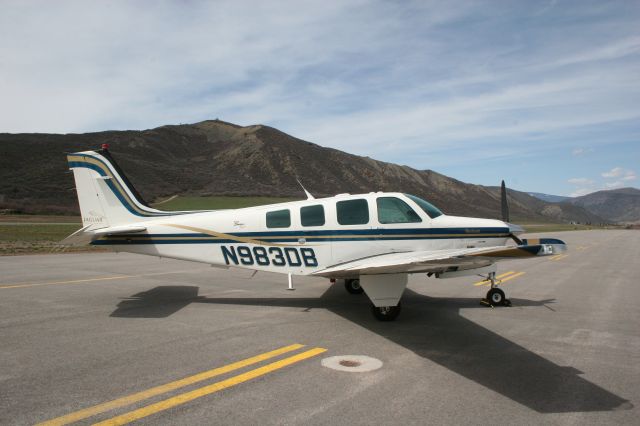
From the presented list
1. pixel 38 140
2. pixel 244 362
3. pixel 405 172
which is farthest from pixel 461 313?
pixel 405 172

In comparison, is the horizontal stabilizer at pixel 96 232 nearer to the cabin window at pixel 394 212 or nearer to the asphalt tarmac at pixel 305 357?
the asphalt tarmac at pixel 305 357

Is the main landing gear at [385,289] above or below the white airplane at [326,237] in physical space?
below

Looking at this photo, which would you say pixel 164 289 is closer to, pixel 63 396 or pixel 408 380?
pixel 63 396

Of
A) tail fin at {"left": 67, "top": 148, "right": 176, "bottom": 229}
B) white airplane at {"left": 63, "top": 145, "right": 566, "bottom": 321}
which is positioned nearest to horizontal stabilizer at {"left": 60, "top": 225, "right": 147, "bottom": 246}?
white airplane at {"left": 63, "top": 145, "right": 566, "bottom": 321}

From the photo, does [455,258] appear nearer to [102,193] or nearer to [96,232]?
[96,232]

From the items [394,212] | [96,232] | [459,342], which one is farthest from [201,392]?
[96,232]

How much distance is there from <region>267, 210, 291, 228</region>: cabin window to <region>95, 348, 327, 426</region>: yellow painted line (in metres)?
3.48

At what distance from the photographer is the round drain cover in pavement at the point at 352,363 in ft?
17.3

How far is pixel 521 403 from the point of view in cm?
434

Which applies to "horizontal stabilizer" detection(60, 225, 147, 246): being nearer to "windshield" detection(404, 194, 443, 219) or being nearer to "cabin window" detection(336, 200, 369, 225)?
"cabin window" detection(336, 200, 369, 225)

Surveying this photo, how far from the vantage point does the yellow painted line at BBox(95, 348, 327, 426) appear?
3.81m

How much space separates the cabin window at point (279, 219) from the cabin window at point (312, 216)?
0.31 m

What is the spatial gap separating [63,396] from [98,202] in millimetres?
6531

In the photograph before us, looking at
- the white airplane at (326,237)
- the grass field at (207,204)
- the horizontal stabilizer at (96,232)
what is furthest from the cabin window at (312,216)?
the grass field at (207,204)
